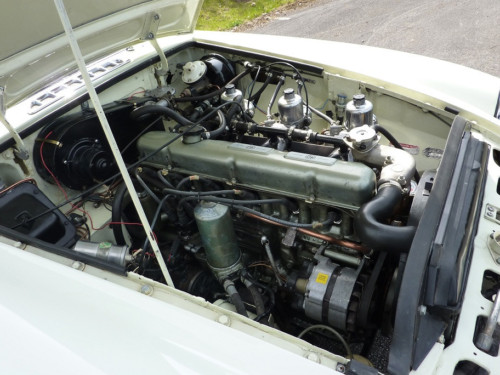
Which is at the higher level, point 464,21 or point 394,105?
point 394,105

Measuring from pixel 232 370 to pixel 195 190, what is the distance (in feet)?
3.32

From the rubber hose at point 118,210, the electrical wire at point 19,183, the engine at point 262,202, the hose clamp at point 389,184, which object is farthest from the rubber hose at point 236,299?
the electrical wire at point 19,183

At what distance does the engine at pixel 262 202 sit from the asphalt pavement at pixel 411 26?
3544 millimetres

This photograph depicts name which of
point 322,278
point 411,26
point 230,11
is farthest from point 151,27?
point 230,11

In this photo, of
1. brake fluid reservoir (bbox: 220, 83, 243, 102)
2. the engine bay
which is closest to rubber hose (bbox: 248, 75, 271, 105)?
the engine bay

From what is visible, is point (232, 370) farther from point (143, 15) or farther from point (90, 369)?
point (143, 15)

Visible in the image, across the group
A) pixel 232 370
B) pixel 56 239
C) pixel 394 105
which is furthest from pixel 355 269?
pixel 56 239

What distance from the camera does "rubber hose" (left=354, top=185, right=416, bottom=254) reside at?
4.46 feet

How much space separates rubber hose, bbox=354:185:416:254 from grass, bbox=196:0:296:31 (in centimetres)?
704

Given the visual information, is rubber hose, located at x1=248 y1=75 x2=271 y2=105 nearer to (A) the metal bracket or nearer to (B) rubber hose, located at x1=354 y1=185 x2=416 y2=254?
(A) the metal bracket

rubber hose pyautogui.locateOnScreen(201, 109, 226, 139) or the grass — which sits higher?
rubber hose pyautogui.locateOnScreen(201, 109, 226, 139)

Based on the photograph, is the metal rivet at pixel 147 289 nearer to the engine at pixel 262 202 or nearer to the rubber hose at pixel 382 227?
the engine at pixel 262 202

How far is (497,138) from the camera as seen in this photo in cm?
185

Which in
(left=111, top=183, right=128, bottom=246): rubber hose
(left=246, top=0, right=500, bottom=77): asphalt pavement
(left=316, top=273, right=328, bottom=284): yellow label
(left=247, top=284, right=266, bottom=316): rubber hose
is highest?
(left=111, top=183, right=128, bottom=246): rubber hose
